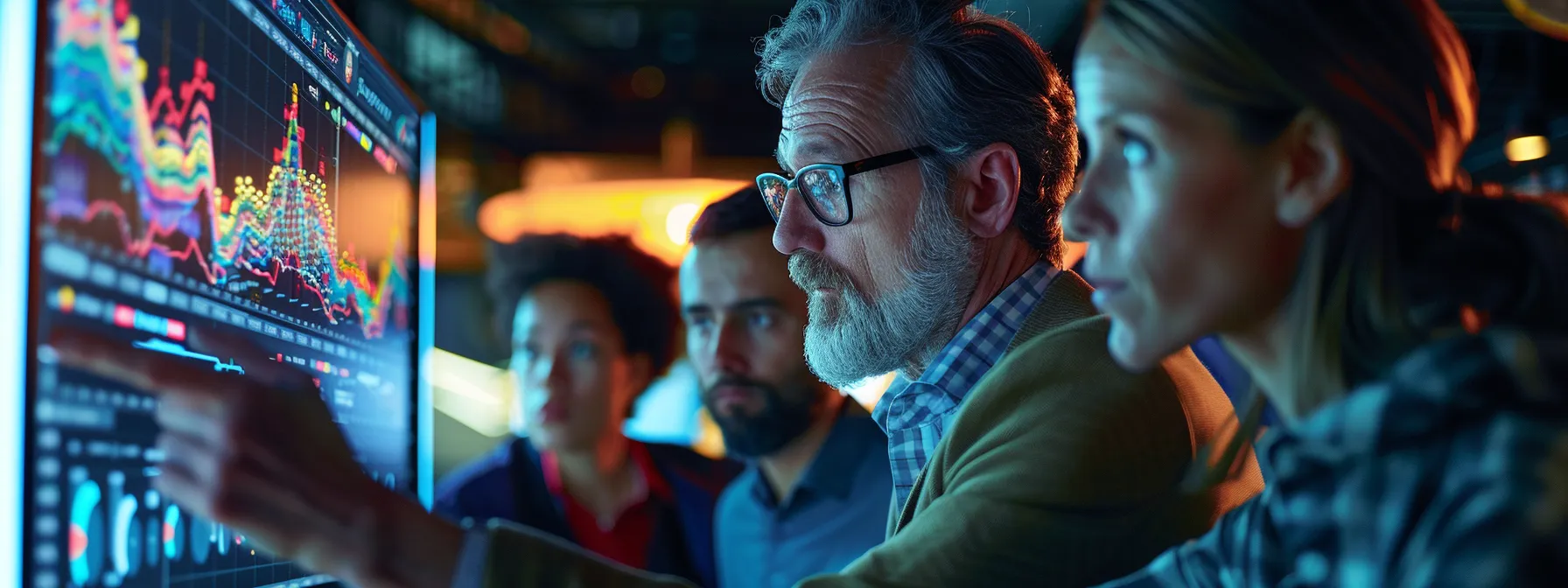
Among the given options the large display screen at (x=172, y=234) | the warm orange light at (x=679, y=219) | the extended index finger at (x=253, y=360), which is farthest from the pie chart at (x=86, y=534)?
the warm orange light at (x=679, y=219)

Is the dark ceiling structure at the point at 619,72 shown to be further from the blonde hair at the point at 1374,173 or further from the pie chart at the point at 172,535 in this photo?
the pie chart at the point at 172,535

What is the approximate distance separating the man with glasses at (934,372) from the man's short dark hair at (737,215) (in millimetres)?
864

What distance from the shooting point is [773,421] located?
9.92 feet

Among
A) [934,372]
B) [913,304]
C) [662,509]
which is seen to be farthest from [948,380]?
[662,509]

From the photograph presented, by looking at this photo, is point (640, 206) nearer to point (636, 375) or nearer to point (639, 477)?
point (636, 375)

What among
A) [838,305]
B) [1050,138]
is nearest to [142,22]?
[838,305]

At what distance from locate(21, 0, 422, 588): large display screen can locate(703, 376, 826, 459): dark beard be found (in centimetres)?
164

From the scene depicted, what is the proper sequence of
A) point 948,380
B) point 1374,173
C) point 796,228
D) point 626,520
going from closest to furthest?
point 1374,173, point 948,380, point 796,228, point 626,520

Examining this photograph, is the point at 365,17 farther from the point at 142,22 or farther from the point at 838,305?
the point at 142,22

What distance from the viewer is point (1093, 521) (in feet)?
3.69

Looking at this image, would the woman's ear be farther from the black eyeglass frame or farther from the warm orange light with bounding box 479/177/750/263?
the black eyeglass frame

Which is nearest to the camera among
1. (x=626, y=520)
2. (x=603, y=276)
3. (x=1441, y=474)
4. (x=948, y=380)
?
(x=1441, y=474)

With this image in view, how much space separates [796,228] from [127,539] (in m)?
1.09

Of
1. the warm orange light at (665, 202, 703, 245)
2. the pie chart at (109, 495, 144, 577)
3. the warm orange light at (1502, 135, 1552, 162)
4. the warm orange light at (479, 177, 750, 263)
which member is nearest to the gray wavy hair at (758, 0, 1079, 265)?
the pie chart at (109, 495, 144, 577)
